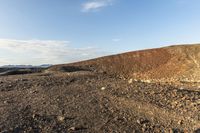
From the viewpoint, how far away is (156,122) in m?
8.19

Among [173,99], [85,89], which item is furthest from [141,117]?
[85,89]

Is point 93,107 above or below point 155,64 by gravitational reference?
below

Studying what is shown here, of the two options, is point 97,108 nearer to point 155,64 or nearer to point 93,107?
point 93,107

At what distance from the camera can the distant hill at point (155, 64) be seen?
1766 cm

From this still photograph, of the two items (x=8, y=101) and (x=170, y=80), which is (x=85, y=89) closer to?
(x=8, y=101)

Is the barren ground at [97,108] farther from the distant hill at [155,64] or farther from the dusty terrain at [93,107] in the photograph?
the distant hill at [155,64]

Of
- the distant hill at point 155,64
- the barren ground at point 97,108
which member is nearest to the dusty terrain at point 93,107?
the barren ground at point 97,108

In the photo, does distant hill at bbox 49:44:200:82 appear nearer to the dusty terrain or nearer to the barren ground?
the dusty terrain

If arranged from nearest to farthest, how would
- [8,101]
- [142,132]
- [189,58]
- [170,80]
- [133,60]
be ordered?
[142,132]
[8,101]
[170,80]
[189,58]
[133,60]

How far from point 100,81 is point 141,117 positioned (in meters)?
4.53

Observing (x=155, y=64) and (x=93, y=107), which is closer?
(x=93, y=107)

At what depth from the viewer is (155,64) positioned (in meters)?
19.6

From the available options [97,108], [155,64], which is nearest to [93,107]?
[97,108]

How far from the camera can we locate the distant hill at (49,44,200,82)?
17.7m
